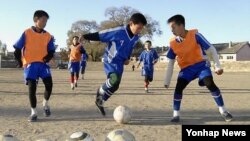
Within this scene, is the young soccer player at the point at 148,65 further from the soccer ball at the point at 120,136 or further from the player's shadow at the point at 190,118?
the soccer ball at the point at 120,136

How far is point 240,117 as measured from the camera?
26.9 ft

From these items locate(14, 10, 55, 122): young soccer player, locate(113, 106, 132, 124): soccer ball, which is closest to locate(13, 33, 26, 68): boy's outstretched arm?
locate(14, 10, 55, 122): young soccer player

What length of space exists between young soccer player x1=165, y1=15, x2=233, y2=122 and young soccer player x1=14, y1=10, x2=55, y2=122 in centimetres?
256

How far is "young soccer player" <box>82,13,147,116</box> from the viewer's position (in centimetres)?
785

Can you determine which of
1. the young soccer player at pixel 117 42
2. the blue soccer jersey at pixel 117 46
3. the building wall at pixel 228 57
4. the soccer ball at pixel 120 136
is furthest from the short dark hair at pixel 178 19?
the building wall at pixel 228 57

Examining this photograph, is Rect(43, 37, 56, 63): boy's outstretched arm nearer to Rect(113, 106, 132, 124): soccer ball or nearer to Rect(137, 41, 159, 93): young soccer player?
Rect(113, 106, 132, 124): soccer ball

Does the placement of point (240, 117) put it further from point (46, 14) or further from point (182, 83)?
point (46, 14)

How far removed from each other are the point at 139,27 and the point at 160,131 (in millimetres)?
2159

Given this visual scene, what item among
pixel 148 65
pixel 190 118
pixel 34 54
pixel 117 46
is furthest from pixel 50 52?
pixel 148 65

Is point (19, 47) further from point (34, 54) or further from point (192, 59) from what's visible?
point (192, 59)

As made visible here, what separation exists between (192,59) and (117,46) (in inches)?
58.6

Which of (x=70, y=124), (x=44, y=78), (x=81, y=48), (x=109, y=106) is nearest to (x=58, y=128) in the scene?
(x=70, y=124)

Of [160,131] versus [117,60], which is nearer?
[160,131]

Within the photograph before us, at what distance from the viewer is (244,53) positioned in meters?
102
